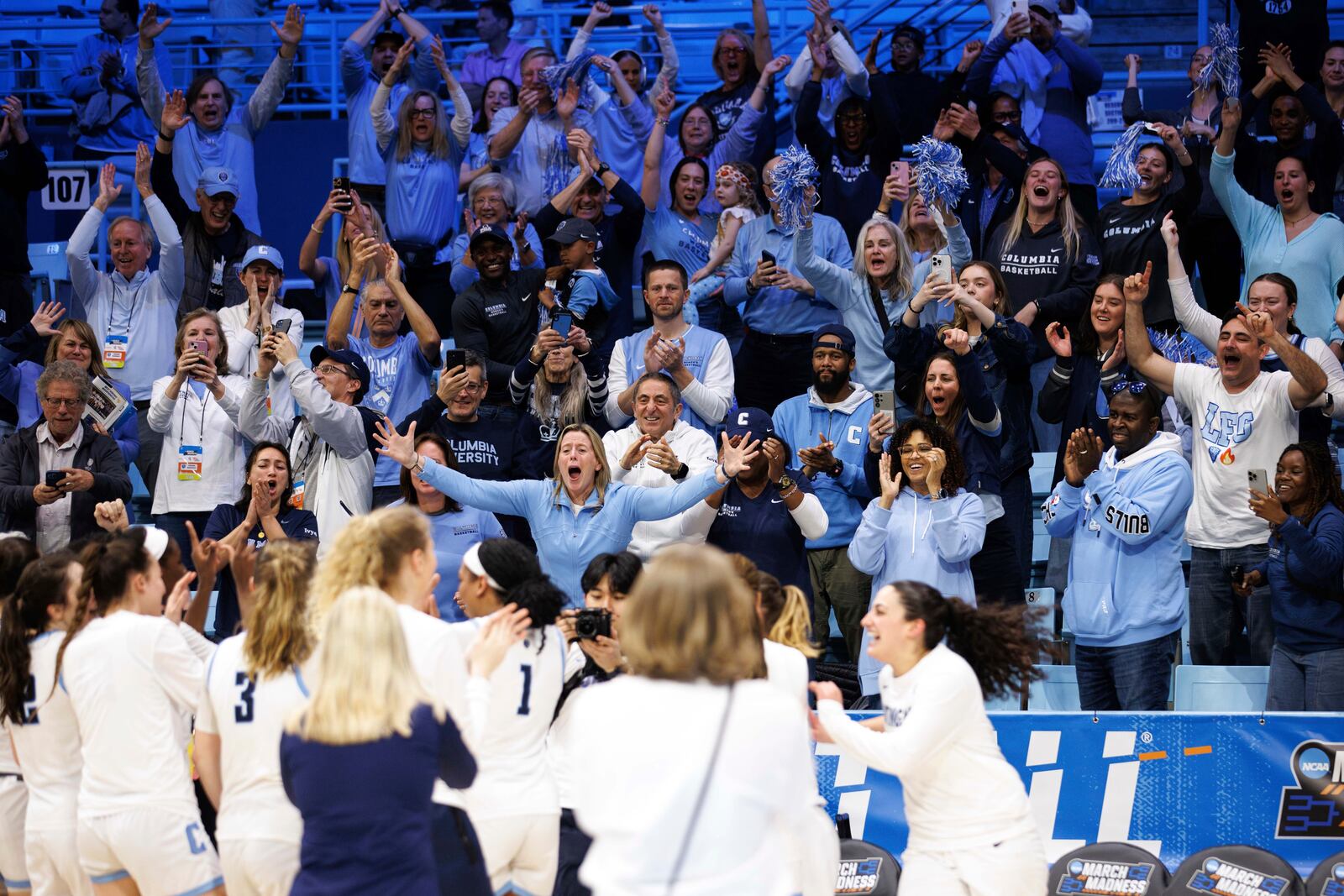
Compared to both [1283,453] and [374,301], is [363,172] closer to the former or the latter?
[374,301]

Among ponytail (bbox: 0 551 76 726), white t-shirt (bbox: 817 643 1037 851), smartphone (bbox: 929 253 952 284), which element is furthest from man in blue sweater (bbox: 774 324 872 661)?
ponytail (bbox: 0 551 76 726)

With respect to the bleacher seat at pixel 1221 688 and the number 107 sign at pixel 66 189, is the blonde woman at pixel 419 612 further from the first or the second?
the number 107 sign at pixel 66 189

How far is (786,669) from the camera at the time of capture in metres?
5.62

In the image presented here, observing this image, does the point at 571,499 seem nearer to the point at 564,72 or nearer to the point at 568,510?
the point at 568,510

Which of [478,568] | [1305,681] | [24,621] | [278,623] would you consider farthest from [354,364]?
[1305,681]

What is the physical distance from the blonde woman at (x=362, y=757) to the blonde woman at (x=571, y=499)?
3668 mm

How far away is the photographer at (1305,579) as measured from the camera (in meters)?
7.63

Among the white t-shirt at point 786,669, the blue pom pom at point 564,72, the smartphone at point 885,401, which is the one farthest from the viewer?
the blue pom pom at point 564,72

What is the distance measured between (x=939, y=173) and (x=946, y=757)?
550 cm

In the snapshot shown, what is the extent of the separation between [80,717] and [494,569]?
5.19 feet

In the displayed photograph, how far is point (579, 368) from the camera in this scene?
31.6 ft

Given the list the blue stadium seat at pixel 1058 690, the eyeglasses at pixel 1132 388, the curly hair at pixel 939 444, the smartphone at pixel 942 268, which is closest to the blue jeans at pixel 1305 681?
the blue stadium seat at pixel 1058 690

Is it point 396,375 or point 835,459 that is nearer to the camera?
point 835,459

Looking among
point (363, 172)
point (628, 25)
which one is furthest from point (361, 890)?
point (628, 25)
